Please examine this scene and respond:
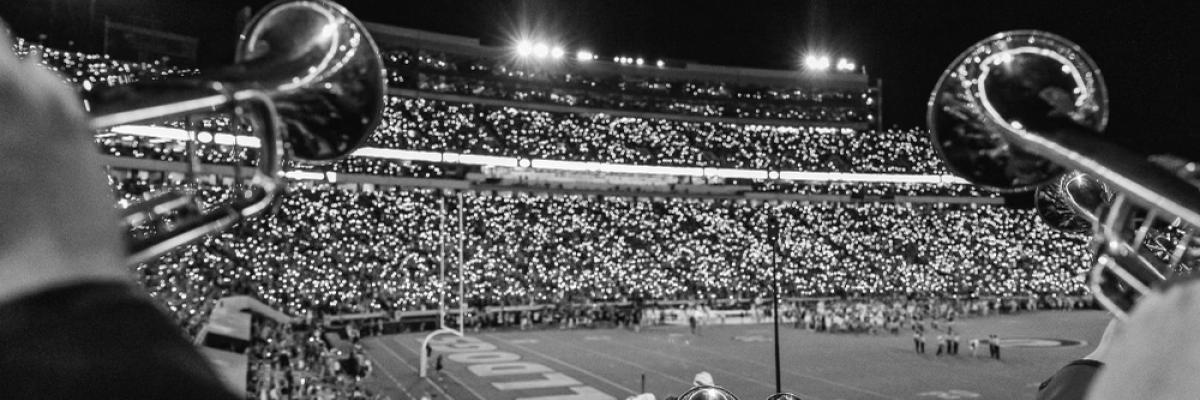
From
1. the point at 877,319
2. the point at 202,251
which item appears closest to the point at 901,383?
the point at 877,319

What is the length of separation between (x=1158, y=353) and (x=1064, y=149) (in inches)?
30.7

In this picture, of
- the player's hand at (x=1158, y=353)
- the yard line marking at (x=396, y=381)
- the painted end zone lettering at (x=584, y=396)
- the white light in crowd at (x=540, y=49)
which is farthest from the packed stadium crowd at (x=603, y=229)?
the player's hand at (x=1158, y=353)

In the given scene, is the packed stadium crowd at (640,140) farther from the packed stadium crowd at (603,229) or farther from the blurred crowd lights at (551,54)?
the blurred crowd lights at (551,54)

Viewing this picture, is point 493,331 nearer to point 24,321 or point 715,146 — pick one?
point 715,146

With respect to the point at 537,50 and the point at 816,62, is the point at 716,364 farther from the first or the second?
the point at 816,62

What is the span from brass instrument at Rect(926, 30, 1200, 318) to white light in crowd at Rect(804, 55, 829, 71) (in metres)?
51.1

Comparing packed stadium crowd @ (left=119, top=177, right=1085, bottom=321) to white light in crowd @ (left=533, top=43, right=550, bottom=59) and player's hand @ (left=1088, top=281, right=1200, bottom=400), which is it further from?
player's hand @ (left=1088, top=281, right=1200, bottom=400)

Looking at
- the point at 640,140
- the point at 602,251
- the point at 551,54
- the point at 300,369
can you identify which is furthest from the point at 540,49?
the point at 300,369

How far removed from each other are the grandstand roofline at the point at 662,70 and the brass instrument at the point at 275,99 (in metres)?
38.8

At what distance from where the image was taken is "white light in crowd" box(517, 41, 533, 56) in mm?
42312

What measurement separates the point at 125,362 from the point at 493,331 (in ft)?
92.8

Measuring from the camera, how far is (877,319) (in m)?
28.7

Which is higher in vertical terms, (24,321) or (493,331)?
(24,321)

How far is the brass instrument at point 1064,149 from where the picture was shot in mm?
1116
